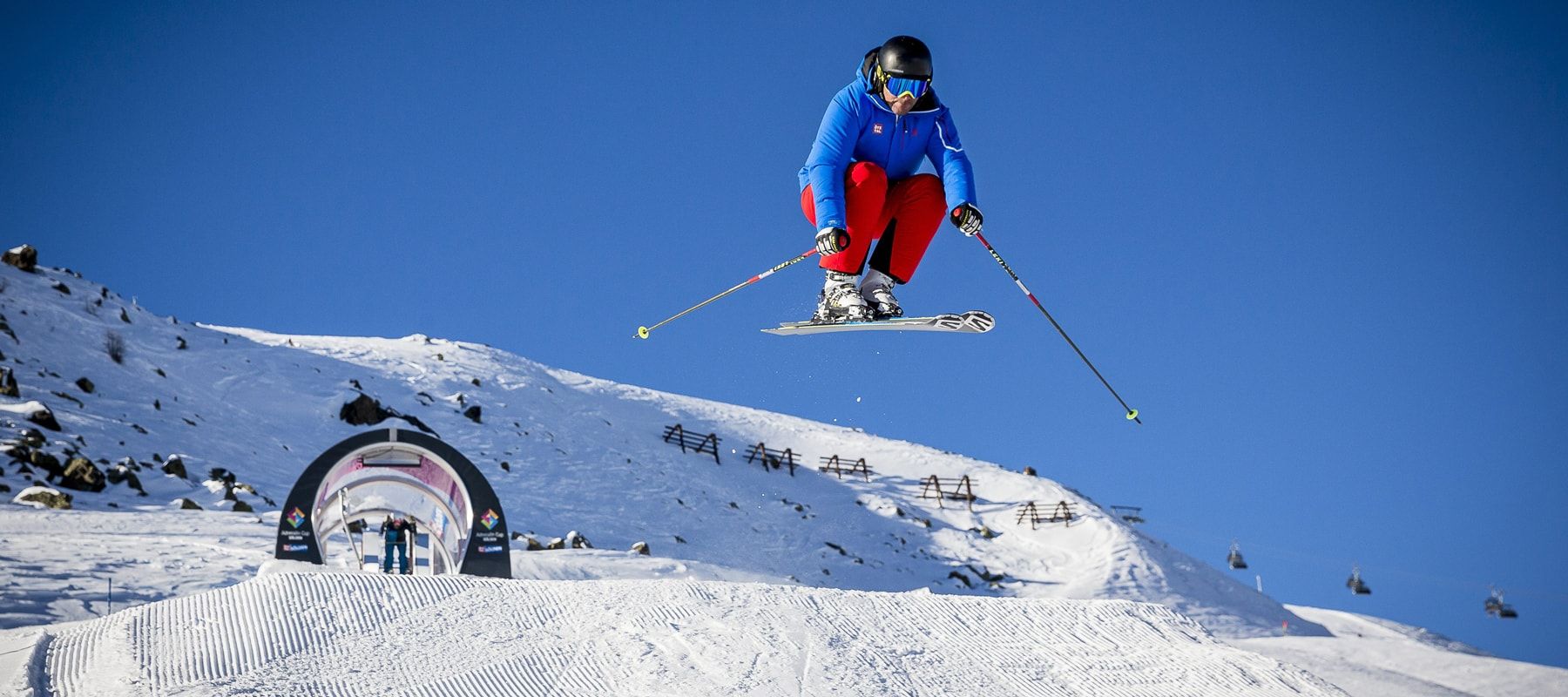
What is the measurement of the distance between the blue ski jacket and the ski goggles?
0.19m

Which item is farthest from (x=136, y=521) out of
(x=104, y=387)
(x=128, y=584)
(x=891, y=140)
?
(x=891, y=140)

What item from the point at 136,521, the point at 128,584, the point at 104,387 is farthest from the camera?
the point at 104,387

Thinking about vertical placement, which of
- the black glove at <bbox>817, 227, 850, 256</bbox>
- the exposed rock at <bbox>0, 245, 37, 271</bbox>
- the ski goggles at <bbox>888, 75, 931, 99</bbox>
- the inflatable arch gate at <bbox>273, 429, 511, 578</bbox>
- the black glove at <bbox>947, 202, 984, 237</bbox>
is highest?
the exposed rock at <bbox>0, 245, 37, 271</bbox>

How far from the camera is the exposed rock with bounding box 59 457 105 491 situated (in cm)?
1850

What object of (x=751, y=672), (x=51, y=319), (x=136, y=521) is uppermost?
(x=51, y=319)

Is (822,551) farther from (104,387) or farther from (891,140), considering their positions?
(891,140)

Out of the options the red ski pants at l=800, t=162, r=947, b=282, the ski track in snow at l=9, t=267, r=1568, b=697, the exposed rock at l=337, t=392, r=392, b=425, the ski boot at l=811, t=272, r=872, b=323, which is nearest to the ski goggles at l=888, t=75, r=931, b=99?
the red ski pants at l=800, t=162, r=947, b=282

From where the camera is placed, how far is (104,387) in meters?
25.3

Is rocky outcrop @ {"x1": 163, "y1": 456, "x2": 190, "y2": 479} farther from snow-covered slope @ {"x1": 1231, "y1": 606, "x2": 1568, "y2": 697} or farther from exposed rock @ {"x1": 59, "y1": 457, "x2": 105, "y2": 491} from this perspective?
snow-covered slope @ {"x1": 1231, "y1": 606, "x2": 1568, "y2": 697}

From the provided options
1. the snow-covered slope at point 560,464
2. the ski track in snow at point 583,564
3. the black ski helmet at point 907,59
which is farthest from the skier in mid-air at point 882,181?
the snow-covered slope at point 560,464

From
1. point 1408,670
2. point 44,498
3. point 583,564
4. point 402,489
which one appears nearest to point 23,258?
point 44,498

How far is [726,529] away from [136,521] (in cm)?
1543

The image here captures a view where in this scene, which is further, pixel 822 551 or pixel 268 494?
pixel 822 551

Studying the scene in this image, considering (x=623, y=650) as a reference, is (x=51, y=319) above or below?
above
